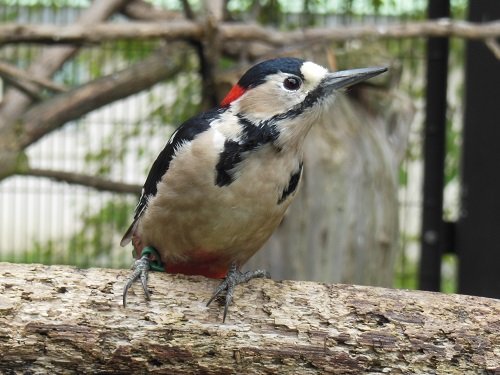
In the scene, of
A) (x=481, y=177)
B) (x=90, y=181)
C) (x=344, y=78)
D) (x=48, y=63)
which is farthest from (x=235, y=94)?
(x=481, y=177)

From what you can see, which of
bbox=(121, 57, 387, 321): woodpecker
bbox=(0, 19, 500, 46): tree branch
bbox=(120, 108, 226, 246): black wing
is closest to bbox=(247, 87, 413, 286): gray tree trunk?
bbox=(0, 19, 500, 46): tree branch

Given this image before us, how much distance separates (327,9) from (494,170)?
1484 mm

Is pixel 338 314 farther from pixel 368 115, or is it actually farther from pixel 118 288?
pixel 368 115

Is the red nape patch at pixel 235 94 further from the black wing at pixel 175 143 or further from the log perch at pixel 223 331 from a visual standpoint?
the log perch at pixel 223 331

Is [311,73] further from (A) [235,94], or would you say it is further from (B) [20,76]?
(B) [20,76]

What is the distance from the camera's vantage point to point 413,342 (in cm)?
249

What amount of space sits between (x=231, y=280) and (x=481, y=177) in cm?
291

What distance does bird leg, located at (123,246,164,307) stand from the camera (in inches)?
101

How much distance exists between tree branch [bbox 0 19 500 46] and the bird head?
1.55 meters

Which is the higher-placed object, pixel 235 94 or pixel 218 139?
pixel 235 94

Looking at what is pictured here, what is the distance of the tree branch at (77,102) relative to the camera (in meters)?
4.36

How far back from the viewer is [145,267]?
2682mm

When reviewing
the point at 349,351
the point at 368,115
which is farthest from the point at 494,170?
the point at 349,351

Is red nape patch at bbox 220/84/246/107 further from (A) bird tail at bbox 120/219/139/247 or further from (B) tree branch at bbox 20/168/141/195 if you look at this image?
(B) tree branch at bbox 20/168/141/195
